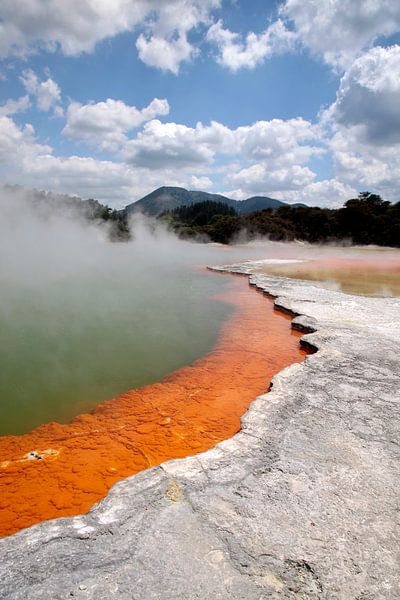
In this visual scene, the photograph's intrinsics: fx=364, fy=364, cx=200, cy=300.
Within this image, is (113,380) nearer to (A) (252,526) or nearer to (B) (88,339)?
(B) (88,339)

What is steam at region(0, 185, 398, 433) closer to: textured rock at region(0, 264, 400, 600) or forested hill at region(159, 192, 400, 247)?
textured rock at region(0, 264, 400, 600)

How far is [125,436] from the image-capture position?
322 centimetres

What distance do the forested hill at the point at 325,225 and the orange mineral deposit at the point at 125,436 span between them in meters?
29.8

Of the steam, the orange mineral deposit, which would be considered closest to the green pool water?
the steam

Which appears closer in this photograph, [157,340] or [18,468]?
[18,468]

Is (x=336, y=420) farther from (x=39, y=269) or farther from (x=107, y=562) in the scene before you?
(x=39, y=269)

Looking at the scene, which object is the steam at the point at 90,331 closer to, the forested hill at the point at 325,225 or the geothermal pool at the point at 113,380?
the geothermal pool at the point at 113,380

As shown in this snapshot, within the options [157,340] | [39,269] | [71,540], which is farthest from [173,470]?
[39,269]

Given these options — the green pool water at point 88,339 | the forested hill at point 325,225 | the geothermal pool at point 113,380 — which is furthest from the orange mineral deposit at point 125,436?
the forested hill at point 325,225

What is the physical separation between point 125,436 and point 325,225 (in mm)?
36381

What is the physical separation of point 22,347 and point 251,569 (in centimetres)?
483

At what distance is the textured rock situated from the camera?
1.55 metres

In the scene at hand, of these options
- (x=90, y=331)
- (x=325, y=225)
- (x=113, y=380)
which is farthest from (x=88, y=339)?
(x=325, y=225)

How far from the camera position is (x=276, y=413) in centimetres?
298
